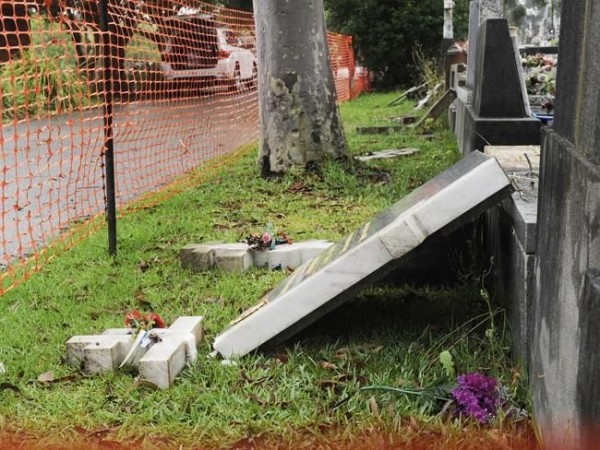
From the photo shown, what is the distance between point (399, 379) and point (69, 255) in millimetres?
3065

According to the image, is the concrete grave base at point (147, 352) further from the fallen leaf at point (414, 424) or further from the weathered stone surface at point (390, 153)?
the weathered stone surface at point (390, 153)

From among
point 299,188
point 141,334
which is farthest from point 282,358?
point 299,188

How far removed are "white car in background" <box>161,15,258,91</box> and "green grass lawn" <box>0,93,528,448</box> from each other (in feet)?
17.3

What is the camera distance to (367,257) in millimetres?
3057

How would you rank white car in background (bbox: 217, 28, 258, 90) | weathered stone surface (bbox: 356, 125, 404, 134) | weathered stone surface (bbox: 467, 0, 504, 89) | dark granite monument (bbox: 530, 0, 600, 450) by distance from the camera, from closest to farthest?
dark granite monument (bbox: 530, 0, 600, 450)
weathered stone surface (bbox: 467, 0, 504, 89)
white car in background (bbox: 217, 28, 258, 90)
weathered stone surface (bbox: 356, 125, 404, 134)

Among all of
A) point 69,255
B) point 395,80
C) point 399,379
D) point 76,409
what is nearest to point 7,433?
point 76,409

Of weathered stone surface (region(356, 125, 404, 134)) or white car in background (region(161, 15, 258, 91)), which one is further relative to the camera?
weathered stone surface (region(356, 125, 404, 134))

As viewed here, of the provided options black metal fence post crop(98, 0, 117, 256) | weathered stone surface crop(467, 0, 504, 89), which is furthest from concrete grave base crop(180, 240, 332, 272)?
weathered stone surface crop(467, 0, 504, 89)

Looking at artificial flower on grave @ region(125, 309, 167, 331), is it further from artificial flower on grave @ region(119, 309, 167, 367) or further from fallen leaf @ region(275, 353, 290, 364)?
fallen leaf @ region(275, 353, 290, 364)

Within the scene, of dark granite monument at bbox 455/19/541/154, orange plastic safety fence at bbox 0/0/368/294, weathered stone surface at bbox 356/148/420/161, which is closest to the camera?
dark granite monument at bbox 455/19/541/154

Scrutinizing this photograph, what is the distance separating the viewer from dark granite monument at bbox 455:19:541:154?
5.66 meters

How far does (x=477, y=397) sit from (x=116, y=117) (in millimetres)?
10454

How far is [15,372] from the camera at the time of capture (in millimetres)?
3303

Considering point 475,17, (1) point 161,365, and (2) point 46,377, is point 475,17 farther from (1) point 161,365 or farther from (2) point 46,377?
(2) point 46,377
